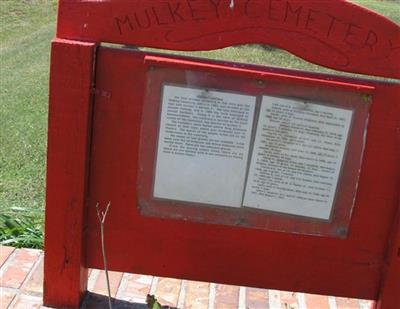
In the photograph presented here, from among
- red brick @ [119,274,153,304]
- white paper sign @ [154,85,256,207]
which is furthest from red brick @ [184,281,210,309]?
white paper sign @ [154,85,256,207]

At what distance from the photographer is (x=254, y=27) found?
7.96 feet

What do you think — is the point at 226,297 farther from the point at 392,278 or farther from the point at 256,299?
the point at 392,278

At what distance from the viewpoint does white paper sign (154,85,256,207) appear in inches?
97.1

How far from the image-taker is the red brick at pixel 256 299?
301 centimetres

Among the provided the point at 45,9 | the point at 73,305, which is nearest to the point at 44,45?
the point at 45,9

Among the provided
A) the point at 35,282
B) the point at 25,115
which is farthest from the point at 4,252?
the point at 25,115

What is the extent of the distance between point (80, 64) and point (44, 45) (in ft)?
28.4

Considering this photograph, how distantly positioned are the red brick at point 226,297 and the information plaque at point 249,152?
21.0 inches

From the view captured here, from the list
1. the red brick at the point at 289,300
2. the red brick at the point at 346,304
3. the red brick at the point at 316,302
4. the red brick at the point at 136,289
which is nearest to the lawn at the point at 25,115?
the red brick at the point at 136,289

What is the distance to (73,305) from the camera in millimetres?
2799

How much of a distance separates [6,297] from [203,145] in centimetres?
117

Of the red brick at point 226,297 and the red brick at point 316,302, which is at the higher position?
the red brick at point 316,302

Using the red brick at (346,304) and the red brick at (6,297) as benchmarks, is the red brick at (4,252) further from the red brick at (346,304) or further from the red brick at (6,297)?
the red brick at (346,304)

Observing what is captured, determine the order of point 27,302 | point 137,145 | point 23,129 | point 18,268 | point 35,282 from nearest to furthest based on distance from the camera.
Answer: point 137,145, point 27,302, point 35,282, point 18,268, point 23,129
